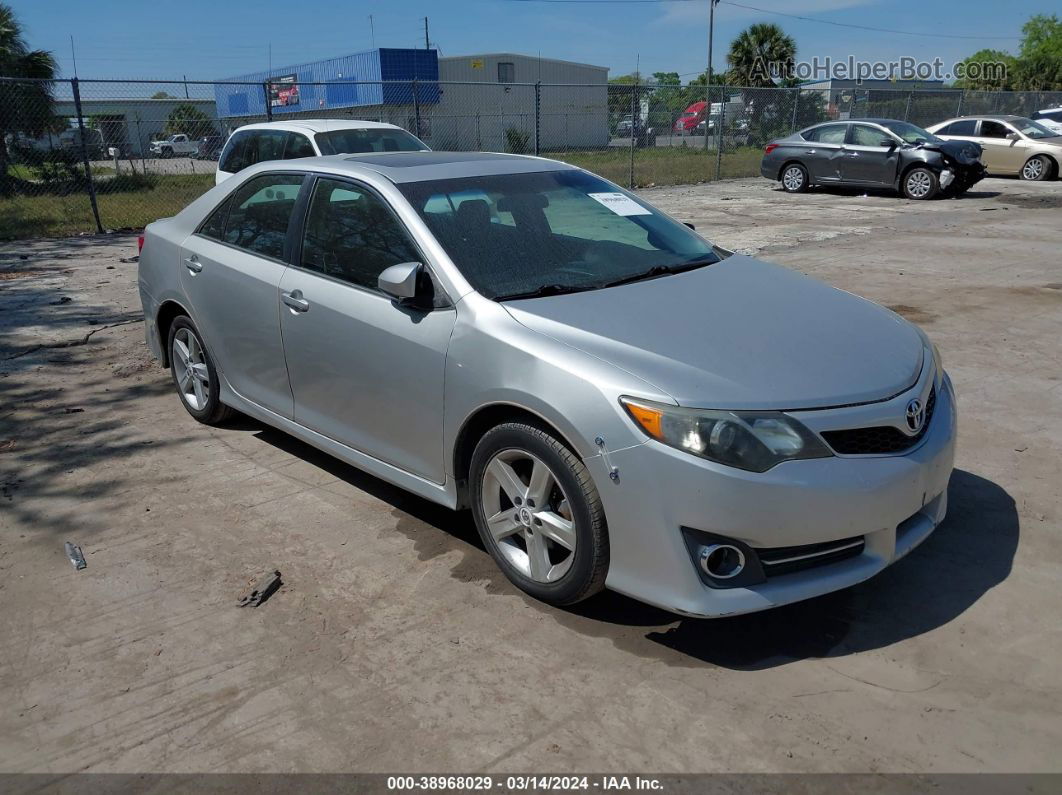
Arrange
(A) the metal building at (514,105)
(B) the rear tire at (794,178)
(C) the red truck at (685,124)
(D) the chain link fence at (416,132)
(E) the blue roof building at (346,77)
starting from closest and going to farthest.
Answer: (D) the chain link fence at (416,132), (B) the rear tire at (794,178), (C) the red truck at (685,124), (A) the metal building at (514,105), (E) the blue roof building at (346,77)

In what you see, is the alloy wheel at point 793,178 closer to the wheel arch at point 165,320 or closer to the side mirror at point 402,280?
the wheel arch at point 165,320

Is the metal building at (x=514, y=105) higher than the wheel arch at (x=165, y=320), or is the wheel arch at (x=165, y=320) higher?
the metal building at (x=514, y=105)

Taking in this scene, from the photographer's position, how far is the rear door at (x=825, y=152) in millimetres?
18562

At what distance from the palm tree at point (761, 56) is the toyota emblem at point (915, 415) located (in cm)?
4623

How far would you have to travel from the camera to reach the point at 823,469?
2.94 meters

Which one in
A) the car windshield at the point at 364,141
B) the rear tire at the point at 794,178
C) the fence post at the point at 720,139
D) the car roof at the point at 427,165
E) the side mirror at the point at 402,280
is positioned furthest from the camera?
the fence post at the point at 720,139

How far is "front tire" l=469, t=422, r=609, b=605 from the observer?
315cm

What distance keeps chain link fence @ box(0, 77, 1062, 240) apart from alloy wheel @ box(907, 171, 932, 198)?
577 centimetres

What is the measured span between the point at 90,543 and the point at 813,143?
17998 millimetres

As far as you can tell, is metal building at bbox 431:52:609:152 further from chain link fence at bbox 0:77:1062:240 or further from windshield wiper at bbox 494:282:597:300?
windshield wiper at bbox 494:282:597:300

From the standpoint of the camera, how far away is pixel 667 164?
81.2 feet

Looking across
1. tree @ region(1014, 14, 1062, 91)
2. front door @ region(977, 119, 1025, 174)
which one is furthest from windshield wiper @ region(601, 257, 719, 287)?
tree @ region(1014, 14, 1062, 91)

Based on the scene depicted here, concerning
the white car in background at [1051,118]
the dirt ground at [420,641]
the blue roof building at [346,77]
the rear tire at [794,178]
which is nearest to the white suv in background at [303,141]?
the dirt ground at [420,641]
